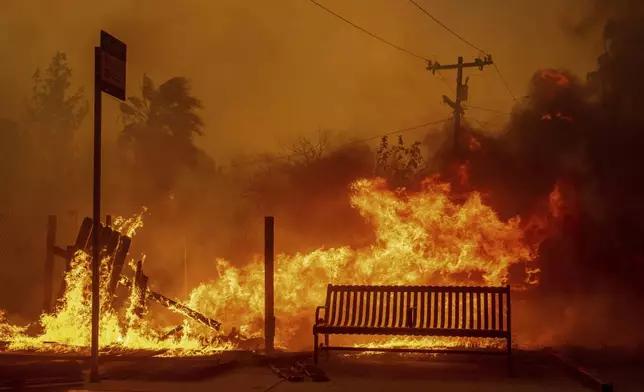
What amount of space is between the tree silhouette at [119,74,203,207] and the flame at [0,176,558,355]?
24.6 meters

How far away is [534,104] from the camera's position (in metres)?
17.0

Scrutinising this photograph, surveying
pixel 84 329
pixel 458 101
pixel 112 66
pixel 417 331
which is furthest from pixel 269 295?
pixel 458 101

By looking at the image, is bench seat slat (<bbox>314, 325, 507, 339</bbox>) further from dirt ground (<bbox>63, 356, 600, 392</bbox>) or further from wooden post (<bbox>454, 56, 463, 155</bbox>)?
wooden post (<bbox>454, 56, 463, 155</bbox>)

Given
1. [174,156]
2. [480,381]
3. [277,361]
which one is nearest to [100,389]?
[277,361]

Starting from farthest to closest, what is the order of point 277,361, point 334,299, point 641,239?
1. point 641,239
2. point 334,299
3. point 277,361

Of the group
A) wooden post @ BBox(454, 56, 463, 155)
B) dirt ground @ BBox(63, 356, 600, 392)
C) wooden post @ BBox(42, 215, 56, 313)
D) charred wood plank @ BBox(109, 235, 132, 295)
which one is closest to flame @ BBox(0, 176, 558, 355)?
charred wood plank @ BBox(109, 235, 132, 295)

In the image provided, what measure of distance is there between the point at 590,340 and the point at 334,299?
196 inches

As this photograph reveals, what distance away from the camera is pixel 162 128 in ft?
135

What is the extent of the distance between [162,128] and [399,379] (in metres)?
34.3

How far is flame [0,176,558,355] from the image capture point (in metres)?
11.7

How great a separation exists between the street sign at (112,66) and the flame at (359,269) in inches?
159

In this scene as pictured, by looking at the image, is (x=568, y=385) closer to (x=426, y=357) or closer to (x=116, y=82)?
(x=426, y=357)

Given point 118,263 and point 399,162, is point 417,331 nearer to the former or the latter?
point 118,263

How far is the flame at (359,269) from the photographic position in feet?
38.5
